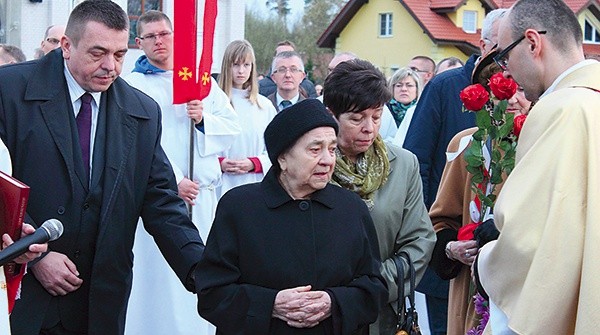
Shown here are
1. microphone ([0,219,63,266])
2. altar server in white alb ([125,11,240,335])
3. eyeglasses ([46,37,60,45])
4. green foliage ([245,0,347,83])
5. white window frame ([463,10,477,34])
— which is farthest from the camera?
green foliage ([245,0,347,83])

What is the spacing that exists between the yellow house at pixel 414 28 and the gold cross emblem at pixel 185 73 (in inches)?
1369

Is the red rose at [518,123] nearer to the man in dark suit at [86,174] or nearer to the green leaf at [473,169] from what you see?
the green leaf at [473,169]

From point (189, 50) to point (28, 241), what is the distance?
353 centimetres

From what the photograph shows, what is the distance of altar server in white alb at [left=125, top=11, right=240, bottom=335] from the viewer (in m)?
7.26

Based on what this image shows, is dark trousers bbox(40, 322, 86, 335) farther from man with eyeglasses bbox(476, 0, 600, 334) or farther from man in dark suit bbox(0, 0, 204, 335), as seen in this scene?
man with eyeglasses bbox(476, 0, 600, 334)

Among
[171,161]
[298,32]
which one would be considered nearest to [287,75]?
[171,161]

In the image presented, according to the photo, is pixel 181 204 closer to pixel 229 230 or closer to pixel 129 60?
pixel 229 230

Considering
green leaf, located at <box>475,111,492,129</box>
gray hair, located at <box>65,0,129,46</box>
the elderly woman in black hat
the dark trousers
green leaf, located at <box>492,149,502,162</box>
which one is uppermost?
gray hair, located at <box>65,0,129,46</box>

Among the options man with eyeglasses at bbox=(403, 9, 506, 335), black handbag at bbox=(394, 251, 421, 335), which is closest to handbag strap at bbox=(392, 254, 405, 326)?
black handbag at bbox=(394, 251, 421, 335)

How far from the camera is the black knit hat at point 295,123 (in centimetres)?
448

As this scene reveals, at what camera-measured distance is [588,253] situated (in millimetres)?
3496

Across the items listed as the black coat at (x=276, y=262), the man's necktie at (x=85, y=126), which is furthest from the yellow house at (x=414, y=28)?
the black coat at (x=276, y=262)

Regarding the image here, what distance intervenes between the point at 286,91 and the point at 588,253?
7.12 m

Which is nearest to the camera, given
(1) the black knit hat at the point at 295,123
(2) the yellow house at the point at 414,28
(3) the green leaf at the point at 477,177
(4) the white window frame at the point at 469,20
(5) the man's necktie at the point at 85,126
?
(1) the black knit hat at the point at 295,123
